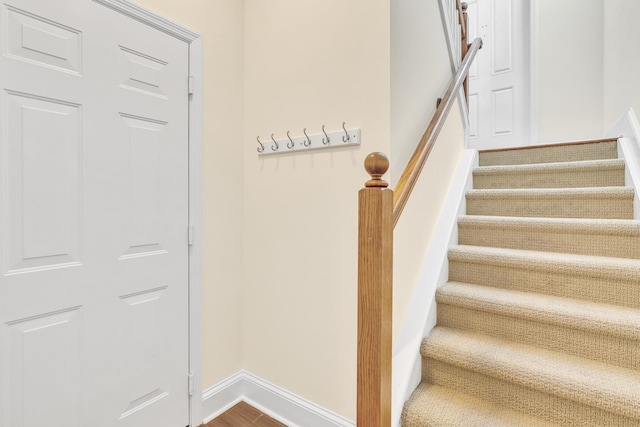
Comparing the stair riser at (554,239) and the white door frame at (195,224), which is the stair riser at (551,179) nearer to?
the stair riser at (554,239)

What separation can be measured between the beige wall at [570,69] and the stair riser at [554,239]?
6.69 ft

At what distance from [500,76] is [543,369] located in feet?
10.9

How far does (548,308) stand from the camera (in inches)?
51.7

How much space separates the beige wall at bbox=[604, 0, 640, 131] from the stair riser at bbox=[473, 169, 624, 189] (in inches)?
18.9

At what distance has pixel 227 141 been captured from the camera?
6.09ft

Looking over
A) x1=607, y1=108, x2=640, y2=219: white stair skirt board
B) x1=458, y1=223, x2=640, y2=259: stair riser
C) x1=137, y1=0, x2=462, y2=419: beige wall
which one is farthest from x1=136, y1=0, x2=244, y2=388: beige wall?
x1=607, y1=108, x2=640, y2=219: white stair skirt board

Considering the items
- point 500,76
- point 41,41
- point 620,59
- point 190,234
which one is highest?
point 500,76

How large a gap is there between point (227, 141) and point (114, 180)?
0.66m

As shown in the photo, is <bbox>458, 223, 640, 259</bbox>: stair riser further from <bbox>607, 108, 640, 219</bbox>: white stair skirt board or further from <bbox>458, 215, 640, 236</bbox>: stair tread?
<bbox>607, 108, 640, 219</bbox>: white stair skirt board

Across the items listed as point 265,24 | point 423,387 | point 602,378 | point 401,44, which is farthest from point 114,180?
point 602,378

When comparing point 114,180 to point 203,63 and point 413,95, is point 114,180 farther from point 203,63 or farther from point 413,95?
point 413,95

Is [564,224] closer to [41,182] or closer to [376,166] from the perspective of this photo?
[376,166]

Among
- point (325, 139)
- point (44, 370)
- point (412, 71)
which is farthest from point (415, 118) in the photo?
point (44, 370)

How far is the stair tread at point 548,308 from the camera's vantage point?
1190 mm
